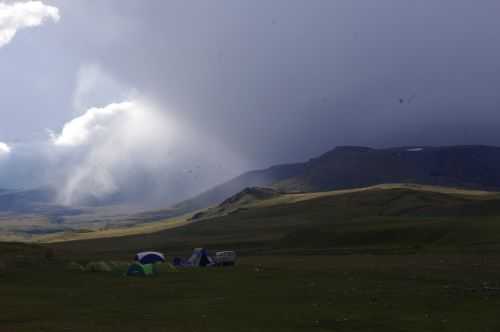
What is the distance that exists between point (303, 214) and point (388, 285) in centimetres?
12917

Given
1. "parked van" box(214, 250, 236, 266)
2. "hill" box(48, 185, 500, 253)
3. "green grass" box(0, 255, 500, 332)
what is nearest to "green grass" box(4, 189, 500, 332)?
"green grass" box(0, 255, 500, 332)

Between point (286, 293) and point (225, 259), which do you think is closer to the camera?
point (286, 293)

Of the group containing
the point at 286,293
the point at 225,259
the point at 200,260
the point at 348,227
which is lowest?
the point at 286,293

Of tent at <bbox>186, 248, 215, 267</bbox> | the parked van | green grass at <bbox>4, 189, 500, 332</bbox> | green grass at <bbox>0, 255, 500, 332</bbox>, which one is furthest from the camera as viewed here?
tent at <bbox>186, 248, 215, 267</bbox>

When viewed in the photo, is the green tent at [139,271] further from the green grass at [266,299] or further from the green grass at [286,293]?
the green grass at [286,293]

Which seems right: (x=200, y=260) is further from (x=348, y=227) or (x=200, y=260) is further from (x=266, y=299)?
(x=348, y=227)

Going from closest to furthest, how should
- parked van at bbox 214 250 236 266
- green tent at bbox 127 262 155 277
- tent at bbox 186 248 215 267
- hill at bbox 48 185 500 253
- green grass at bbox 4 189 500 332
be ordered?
green grass at bbox 4 189 500 332 → green tent at bbox 127 262 155 277 → parked van at bbox 214 250 236 266 → tent at bbox 186 248 215 267 → hill at bbox 48 185 500 253

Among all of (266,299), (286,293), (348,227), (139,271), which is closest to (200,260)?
(139,271)

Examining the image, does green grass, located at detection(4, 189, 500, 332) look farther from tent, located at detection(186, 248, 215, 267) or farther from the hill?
tent, located at detection(186, 248, 215, 267)

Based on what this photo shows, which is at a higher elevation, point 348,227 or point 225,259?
point 348,227

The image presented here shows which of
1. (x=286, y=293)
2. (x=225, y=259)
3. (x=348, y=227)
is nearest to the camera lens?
(x=286, y=293)

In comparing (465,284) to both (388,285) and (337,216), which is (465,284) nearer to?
(388,285)

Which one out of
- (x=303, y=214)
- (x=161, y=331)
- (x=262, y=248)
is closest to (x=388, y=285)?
(x=161, y=331)

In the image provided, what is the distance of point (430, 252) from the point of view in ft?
216
